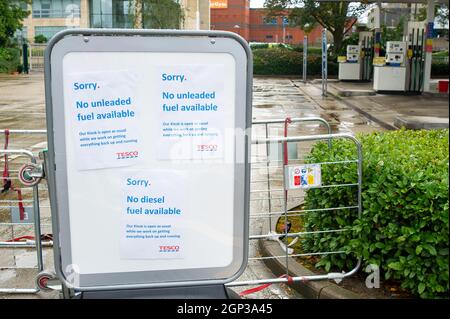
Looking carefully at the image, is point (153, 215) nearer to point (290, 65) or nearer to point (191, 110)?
point (191, 110)

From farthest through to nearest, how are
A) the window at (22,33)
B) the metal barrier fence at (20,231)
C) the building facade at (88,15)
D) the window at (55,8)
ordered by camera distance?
the window at (22,33)
the window at (55,8)
the building facade at (88,15)
the metal barrier fence at (20,231)

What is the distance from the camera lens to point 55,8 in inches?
872

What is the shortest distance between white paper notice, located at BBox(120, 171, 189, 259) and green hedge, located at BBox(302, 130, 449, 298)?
56.8 inches

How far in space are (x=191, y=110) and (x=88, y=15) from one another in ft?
57.2

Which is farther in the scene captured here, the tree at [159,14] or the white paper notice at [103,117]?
the tree at [159,14]

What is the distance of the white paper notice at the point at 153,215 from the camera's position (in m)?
2.83

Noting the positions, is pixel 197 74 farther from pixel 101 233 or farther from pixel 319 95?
pixel 319 95

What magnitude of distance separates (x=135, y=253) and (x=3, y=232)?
3154 millimetres

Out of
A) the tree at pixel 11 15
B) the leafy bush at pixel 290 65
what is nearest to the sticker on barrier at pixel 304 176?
the tree at pixel 11 15

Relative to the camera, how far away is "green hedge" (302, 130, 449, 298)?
3357mm

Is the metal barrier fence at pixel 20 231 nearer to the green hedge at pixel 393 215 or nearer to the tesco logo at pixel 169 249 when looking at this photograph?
the tesco logo at pixel 169 249

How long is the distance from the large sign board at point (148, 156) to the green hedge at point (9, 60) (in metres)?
27.1

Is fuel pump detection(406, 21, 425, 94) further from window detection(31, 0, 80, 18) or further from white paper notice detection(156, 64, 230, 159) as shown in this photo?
white paper notice detection(156, 64, 230, 159)

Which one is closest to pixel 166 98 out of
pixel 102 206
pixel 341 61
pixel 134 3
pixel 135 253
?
pixel 102 206
